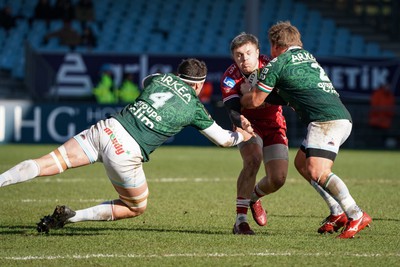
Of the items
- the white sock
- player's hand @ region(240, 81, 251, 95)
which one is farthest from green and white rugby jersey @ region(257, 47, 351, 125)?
the white sock

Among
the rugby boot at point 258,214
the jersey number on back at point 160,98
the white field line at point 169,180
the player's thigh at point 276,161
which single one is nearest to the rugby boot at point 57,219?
the jersey number on back at point 160,98

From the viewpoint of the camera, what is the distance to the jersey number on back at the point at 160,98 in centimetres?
809

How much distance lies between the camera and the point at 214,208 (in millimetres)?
11195

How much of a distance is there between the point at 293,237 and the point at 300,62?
64.0 inches

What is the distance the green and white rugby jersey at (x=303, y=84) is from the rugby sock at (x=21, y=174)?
212cm

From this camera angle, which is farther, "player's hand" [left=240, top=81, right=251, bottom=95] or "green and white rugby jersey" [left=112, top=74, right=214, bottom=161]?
"player's hand" [left=240, top=81, right=251, bottom=95]

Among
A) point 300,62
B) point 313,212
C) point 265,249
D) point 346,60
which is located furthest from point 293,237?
point 346,60

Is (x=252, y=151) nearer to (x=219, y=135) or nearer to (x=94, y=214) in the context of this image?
(x=219, y=135)

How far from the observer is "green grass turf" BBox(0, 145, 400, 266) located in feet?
24.1

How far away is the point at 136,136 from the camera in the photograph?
318 inches

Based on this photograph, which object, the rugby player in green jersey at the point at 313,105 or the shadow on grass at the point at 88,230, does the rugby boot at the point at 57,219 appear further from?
the rugby player in green jersey at the point at 313,105

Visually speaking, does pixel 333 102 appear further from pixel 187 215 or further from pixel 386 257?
pixel 187 215

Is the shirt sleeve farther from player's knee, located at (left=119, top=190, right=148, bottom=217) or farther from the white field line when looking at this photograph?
the white field line

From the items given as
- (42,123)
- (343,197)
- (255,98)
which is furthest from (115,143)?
(42,123)
